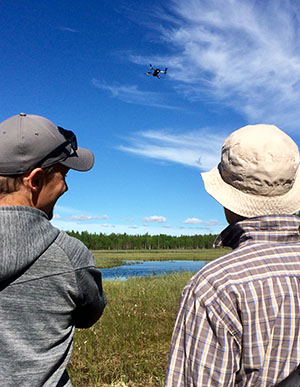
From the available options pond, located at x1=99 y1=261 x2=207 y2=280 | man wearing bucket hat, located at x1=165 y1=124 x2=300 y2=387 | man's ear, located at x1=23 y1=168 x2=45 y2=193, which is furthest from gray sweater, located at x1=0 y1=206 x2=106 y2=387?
pond, located at x1=99 y1=261 x2=207 y2=280

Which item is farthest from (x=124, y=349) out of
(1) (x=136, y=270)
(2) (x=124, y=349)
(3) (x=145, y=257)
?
(3) (x=145, y=257)

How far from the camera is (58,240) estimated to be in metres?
1.79

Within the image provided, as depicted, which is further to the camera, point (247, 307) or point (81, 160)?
point (81, 160)

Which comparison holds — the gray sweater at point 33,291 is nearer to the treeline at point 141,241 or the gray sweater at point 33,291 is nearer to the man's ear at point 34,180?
the man's ear at point 34,180

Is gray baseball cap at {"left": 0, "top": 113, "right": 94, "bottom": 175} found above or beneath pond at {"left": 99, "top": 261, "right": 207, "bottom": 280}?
above

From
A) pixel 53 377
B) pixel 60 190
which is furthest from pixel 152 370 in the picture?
pixel 60 190

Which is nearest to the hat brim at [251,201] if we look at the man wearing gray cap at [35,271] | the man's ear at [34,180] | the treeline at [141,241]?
the man wearing gray cap at [35,271]

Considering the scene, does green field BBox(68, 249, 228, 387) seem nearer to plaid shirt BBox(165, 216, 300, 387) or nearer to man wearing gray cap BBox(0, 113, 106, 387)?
man wearing gray cap BBox(0, 113, 106, 387)

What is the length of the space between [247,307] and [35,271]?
0.96 meters

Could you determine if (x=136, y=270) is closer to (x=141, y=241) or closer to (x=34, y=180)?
(x=34, y=180)

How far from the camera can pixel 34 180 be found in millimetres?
1886

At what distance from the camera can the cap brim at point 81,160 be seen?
6.63 feet

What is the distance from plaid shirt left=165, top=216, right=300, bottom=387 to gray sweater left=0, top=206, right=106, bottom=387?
1.95 ft

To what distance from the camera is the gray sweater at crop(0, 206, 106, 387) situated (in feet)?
5.59
